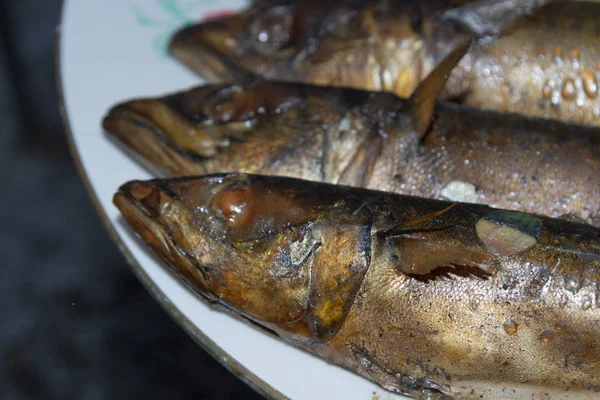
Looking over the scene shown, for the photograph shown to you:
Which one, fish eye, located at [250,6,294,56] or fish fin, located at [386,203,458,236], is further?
fish eye, located at [250,6,294,56]

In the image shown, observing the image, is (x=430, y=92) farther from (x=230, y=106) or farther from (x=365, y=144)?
(x=230, y=106)

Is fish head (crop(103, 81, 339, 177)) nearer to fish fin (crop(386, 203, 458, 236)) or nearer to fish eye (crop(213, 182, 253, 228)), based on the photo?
fish eye (crop(213, 182, 253, 228))

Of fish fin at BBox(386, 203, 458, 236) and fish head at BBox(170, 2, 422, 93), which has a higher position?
fish head at BBox(170, 2, 422, 93)

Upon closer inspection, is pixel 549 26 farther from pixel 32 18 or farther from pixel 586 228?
pixel 32 18

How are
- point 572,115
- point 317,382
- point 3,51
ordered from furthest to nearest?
point 3,51 < point 572,115 < point 317,382

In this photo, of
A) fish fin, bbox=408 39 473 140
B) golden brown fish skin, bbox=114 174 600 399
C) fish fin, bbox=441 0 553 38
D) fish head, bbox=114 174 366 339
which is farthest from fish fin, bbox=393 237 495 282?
fish fin, bbox=441 0 553 38

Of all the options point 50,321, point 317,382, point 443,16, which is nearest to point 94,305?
point 50,321
